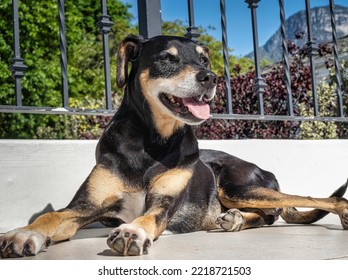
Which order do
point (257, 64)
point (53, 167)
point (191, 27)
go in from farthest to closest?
point (257, 64) < point (191, 27) < point (53, 167)

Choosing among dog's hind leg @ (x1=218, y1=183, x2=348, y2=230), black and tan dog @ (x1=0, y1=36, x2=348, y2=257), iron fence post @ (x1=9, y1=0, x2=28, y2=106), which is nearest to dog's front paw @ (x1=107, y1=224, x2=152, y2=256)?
black and tan dog @ (x1=0, y1=36, x2=348, y2=257)

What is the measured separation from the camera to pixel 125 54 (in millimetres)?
3541

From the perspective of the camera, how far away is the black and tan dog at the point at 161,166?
123 inches

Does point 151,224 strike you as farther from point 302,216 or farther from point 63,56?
point 63,56

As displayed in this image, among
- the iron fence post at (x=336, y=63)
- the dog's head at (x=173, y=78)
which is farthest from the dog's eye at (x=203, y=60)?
the iron fence post at (x=336, y=63)

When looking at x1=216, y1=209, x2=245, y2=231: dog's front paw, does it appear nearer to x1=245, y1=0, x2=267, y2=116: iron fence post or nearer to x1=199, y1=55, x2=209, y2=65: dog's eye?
x1=199, y1=55, x2=209, y2=65: dog's eye

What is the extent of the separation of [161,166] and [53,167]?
95 centimetres

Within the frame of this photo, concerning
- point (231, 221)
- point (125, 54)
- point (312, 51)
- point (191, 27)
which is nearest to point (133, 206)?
point (231, 221)

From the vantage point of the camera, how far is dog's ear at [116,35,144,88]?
349 cm

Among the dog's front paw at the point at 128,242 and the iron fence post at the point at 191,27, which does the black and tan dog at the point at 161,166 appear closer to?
the dog's front paw at the point at 128,242

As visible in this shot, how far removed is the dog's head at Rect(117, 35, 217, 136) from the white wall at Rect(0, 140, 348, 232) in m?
0.76

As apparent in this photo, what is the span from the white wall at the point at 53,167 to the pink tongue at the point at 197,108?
995 millimetres
